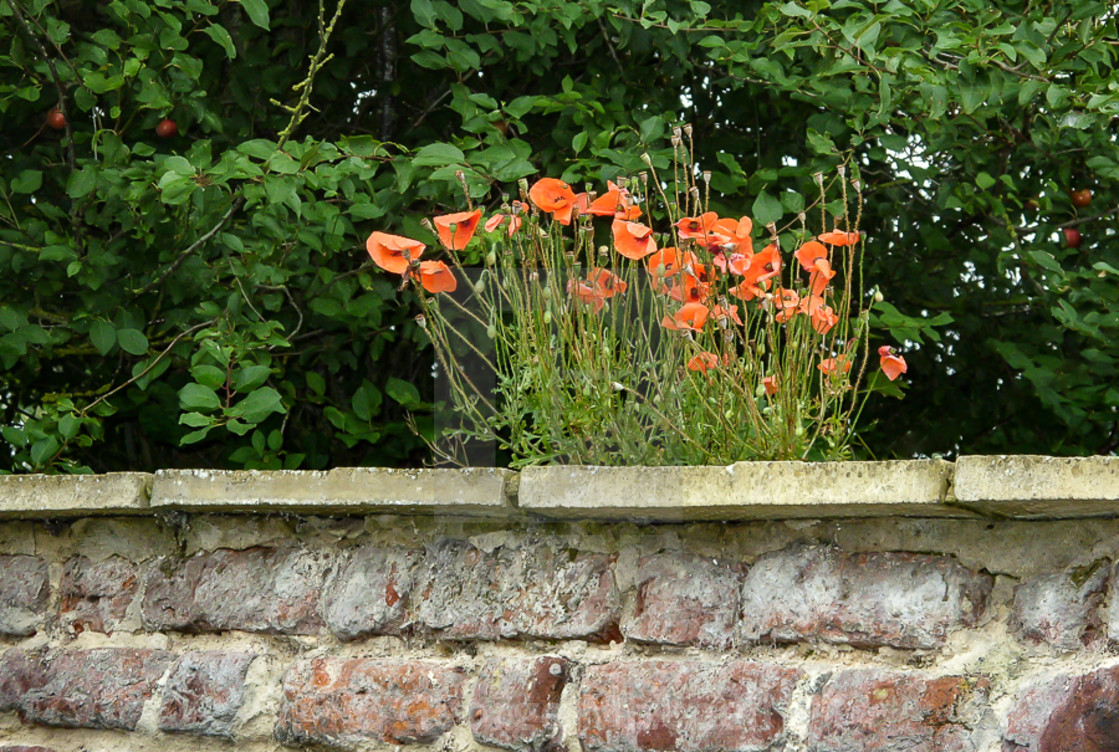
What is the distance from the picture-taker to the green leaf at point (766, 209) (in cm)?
267

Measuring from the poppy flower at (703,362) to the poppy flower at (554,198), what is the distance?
0.33 meters

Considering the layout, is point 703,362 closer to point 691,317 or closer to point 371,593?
point 691,317

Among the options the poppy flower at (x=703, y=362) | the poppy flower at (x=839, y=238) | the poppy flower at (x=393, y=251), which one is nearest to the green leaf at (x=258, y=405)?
the poppy flower at (x=393, y=251)

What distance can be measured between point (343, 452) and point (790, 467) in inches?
75.8

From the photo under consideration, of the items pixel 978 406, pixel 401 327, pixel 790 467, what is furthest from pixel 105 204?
pixel 978 406

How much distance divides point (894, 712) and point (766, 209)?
4.21 ft

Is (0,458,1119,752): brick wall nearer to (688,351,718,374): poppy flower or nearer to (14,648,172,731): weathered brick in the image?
(14,648,172,731): weathered brick

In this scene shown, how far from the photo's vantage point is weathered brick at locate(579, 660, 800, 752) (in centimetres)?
181

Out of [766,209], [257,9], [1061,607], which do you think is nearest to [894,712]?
[1061,607]

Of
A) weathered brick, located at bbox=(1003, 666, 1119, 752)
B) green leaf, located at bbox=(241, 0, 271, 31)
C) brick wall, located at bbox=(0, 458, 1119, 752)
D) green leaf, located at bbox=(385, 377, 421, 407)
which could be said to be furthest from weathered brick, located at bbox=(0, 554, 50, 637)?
weathered brick, located at bbox=(1003, 666, 1119, 752)

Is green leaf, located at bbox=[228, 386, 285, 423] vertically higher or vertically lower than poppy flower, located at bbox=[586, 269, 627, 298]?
lower

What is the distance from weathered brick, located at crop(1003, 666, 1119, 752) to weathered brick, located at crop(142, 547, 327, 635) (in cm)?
115

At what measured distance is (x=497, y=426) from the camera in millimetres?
2189

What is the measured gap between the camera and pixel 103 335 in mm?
2816
